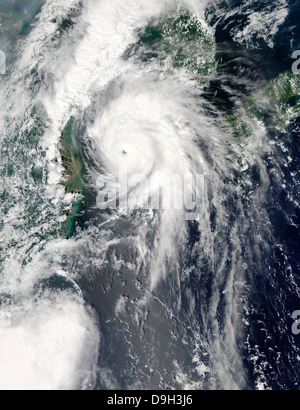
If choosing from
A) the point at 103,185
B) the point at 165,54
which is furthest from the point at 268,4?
the point at 103,185

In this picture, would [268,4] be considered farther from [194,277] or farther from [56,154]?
[194,277]

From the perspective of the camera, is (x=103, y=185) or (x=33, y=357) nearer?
(x=33, y=357)

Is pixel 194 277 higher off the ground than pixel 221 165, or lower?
lower
